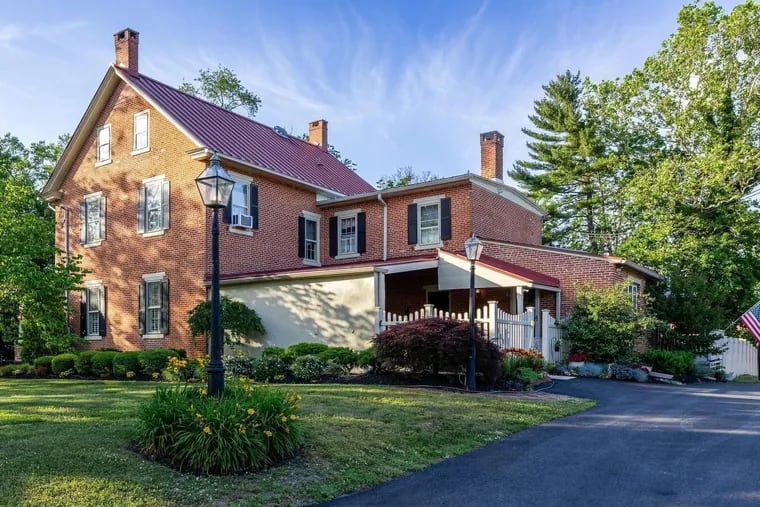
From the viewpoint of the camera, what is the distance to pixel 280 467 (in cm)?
648

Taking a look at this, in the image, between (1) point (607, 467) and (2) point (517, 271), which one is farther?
(2) point (517, 271)

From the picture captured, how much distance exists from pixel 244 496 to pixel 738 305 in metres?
26.2

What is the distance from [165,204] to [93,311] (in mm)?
5125

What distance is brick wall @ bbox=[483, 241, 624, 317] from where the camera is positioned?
59.4 feet

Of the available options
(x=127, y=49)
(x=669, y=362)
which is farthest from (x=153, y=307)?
(x=669, y=362)

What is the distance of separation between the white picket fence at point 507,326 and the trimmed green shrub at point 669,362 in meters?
2.22

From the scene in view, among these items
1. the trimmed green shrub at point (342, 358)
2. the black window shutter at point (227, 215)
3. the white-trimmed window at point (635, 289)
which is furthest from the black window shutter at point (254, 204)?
the white-trimmed window at point (635, 289)

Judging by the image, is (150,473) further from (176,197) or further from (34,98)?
(176,197)

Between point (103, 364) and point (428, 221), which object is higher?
point (428, 221)

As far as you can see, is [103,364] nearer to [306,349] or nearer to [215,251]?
[306,349]

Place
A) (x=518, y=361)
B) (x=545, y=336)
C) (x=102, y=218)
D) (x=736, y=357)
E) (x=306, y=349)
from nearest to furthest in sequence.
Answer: (x=518, y=361), (x=306, y=349), (x=545, y=336), (x=736, y=357), (x=102, y=218)

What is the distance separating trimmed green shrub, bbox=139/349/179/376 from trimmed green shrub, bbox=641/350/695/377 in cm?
1239

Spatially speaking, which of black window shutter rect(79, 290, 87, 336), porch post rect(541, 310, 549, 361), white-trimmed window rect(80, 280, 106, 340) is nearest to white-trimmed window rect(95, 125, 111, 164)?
white-trimmed window rect(80, 280, 106, 340)

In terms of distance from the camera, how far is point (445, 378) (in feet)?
42.2
